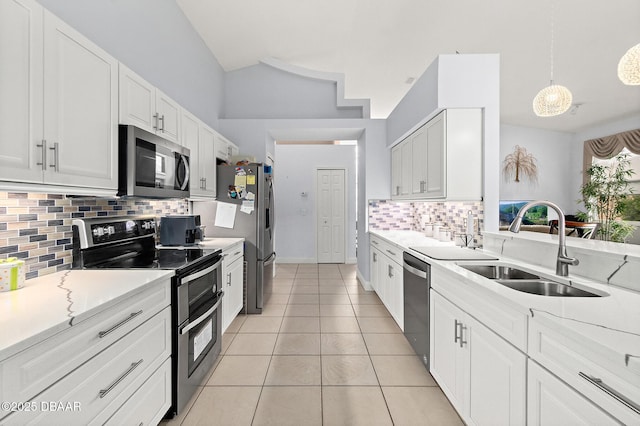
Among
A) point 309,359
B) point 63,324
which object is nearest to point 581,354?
point 63,324

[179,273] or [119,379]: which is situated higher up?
[179,273]

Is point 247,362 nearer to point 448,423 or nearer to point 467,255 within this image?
point 448,423

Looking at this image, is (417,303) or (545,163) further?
(545,163)

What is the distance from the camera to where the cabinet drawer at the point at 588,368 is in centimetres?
73

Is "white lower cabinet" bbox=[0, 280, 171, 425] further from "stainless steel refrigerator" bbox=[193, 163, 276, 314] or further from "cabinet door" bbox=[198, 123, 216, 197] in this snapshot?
"stainless steel refrigerator" bbox=[193, 163, 276, 314]

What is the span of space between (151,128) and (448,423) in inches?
107

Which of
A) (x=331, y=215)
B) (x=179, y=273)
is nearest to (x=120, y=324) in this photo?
(x=179, y=273)

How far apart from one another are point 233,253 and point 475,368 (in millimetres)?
2282

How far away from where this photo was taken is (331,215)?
642cm

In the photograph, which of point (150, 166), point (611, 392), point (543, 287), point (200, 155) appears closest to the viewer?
point (611, 392)

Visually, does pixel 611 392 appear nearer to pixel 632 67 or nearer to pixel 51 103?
pixel 51 103

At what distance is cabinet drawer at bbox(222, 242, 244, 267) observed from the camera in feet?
8.84

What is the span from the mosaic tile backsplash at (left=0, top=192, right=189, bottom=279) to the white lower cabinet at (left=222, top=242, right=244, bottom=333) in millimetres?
1145

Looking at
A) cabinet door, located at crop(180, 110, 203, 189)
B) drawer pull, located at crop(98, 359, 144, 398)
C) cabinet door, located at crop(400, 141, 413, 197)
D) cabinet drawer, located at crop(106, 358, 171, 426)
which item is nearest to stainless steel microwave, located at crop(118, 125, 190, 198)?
cabinet door, located at crop(180, 110, 203, 189)
